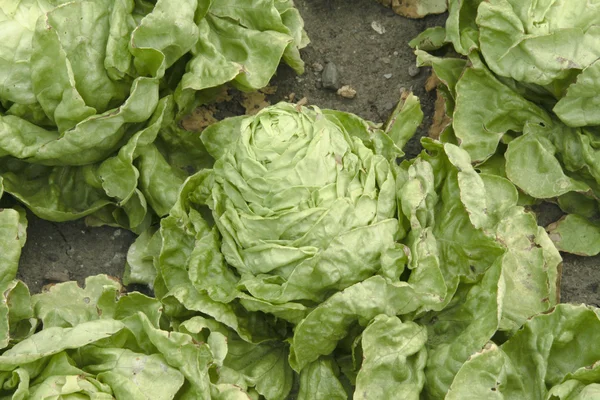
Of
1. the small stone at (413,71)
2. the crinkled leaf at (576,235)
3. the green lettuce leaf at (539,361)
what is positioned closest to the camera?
the green lettuce leaf at (539,361)

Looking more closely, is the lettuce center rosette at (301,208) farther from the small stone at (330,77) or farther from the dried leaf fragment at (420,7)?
the dried leaf fragment at (420,7)

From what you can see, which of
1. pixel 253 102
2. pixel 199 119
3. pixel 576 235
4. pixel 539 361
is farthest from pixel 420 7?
pixel 539 361

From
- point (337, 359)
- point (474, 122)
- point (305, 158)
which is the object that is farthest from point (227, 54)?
point (337, 359)

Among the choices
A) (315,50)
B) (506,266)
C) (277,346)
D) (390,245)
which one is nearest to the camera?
(390,245)

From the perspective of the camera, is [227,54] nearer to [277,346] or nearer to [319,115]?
[319,115]

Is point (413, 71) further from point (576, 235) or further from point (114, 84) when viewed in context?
point (114, 84)

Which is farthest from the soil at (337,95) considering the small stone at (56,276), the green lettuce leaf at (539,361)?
the green lettuce leaf at (539,361)
